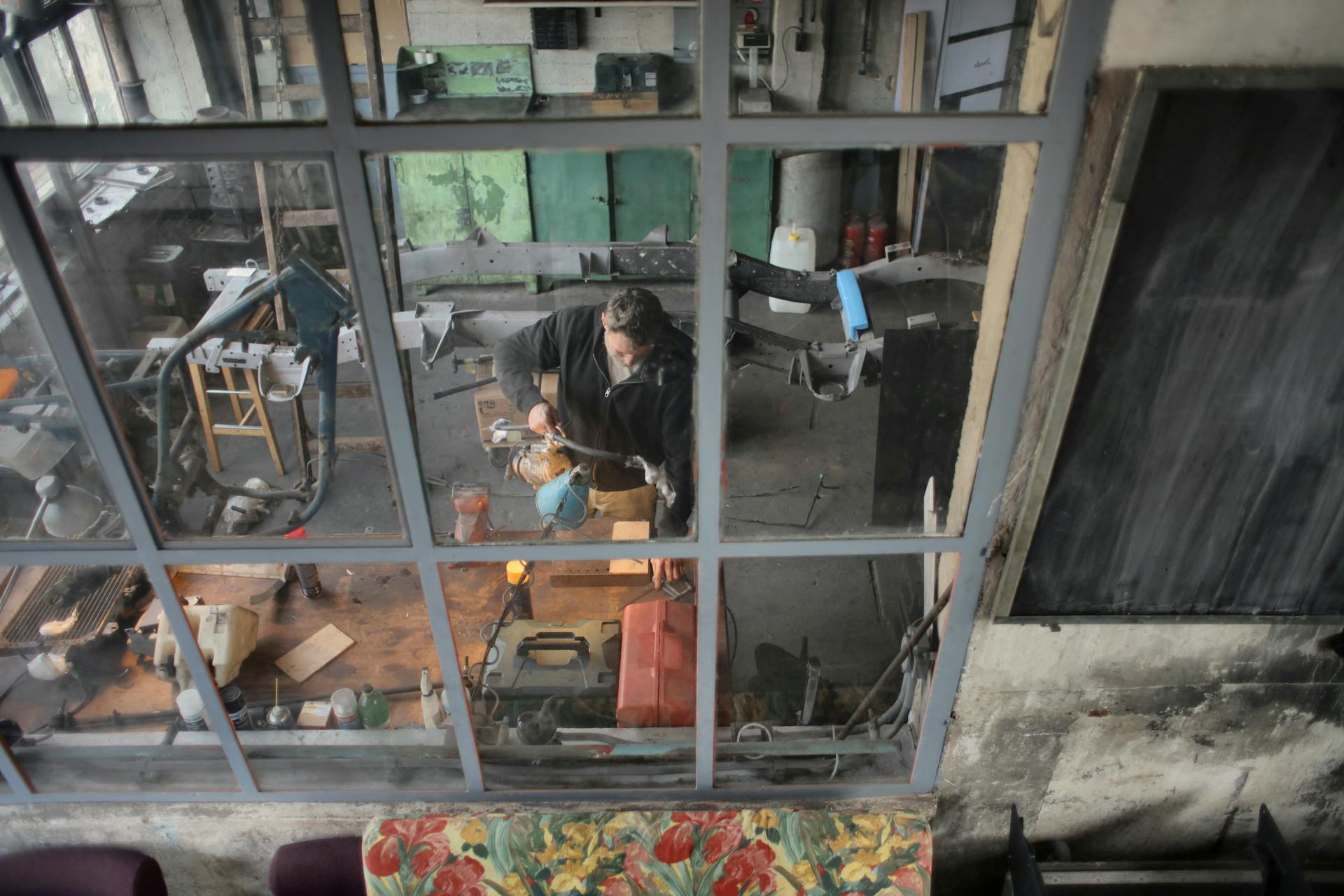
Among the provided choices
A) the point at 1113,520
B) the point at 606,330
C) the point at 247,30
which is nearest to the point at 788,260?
the point at 606,330

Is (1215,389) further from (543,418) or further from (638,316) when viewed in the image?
(543,418)

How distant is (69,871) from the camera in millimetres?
2510

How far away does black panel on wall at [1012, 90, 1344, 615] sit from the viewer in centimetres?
153

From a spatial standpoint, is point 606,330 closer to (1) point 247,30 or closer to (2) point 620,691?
(1) point 247,30

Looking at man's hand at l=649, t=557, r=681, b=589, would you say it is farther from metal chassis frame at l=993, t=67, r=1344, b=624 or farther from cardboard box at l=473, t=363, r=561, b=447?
metal chassis frame at l=993, t=67, r=1344, b=624

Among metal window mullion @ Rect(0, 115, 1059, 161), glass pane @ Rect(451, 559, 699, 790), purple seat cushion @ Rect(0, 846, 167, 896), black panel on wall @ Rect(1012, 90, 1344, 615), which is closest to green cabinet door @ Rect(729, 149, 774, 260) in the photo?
glass pane @ Rect(451, 559, 699, 790)

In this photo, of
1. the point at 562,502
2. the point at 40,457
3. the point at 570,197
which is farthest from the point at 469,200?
the point at 40,457

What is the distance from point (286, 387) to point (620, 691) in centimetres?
123

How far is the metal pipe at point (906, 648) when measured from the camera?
7.52 feet

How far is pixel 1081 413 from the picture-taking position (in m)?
1.79

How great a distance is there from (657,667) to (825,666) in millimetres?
1380

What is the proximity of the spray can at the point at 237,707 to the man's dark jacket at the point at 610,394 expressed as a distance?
3.74 ft

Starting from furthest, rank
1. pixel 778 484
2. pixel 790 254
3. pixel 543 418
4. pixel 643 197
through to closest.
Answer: pixel 643 197
pixel 778 484
pixel 790 254
pixel 543 418

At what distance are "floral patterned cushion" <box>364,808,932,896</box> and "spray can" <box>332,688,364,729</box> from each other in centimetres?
33
